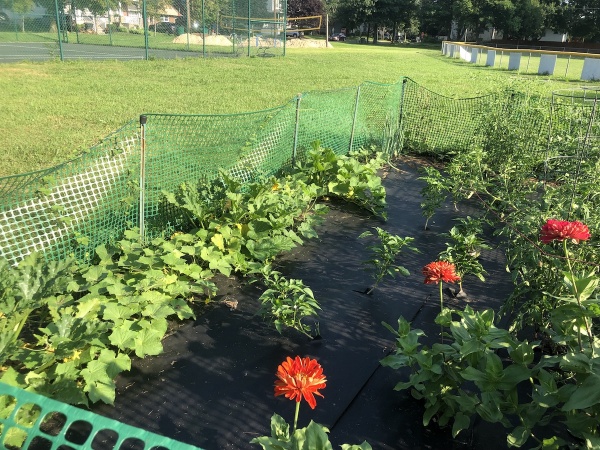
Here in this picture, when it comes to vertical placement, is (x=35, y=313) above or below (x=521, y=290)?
below

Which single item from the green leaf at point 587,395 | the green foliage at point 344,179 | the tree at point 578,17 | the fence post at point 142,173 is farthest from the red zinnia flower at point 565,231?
the tree at point 578,17

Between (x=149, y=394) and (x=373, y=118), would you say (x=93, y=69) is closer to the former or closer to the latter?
(x=373, y=118)

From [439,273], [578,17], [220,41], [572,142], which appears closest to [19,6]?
[220,41]

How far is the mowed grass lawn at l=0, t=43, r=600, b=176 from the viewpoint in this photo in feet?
23.9

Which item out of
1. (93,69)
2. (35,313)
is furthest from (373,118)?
(93,69)

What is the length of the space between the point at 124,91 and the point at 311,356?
1026cm

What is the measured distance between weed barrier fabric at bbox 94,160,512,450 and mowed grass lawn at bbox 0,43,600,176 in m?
2.25

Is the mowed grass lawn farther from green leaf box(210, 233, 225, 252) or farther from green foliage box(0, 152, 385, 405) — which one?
green leaf box(210, 233, 225, 252)

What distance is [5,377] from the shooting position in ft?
7.58

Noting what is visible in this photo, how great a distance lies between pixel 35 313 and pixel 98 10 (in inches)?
832

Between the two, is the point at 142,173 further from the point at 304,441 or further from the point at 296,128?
the point at 304,441

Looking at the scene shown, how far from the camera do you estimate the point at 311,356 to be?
2994 mm

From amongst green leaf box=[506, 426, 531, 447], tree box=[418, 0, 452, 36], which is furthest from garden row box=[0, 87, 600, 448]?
tree box=[418, 0, 452, 36]

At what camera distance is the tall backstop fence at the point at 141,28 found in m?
19.2
